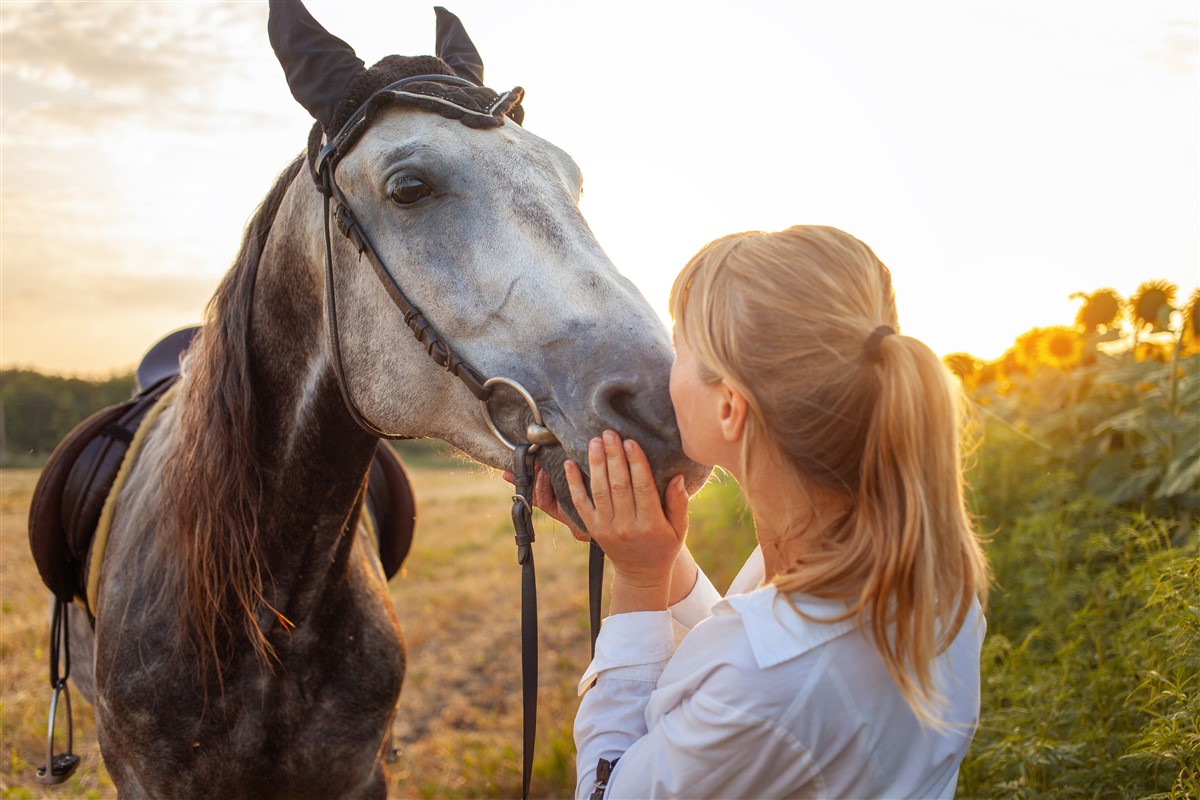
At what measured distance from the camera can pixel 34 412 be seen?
805 cm

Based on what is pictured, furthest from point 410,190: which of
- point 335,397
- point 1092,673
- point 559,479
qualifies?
point 1092,673

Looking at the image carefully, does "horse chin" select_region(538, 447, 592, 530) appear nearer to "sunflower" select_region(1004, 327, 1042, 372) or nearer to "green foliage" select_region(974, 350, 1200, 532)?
"green foliage" select_region(974, 350, 1200, 532)

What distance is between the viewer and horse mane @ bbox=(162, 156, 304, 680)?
2.08 m

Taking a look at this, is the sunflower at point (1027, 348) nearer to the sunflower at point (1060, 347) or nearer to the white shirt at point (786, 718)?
the sunflower at point (1060, 347)

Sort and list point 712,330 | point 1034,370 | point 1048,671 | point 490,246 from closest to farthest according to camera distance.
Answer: point 712,330, point 490,246, point 1048,671, point 1034,370

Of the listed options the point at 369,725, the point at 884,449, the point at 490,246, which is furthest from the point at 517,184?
the point at 369,725

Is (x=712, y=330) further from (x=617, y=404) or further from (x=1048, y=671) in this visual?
(x=1048, y=671)

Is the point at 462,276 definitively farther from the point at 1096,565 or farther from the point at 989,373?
the point at 989,373

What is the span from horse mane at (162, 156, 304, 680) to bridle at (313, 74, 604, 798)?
32 cm

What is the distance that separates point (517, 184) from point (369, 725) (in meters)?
1.69

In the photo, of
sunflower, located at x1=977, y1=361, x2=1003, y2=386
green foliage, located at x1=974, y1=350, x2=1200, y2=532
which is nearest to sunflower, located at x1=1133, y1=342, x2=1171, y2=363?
green foliage, located at x1=974, y1=350, x2=1200, y2=532

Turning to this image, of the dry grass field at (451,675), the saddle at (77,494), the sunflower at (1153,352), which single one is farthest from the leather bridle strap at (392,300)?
the sunflower at (1153,352)

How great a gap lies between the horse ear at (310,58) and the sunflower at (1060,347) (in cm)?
536

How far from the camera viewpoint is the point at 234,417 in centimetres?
208
